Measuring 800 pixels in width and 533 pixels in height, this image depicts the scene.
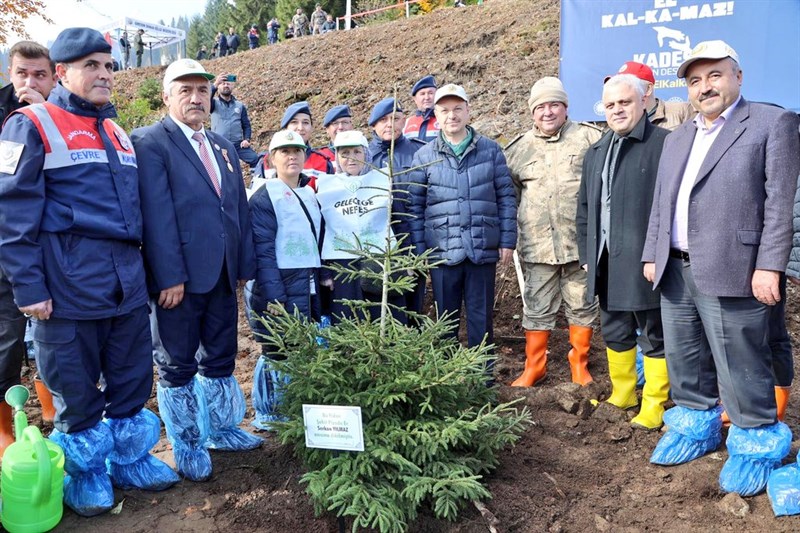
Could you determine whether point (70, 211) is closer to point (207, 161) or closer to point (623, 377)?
point (207, 161)

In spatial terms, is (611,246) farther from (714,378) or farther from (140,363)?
(140,363)

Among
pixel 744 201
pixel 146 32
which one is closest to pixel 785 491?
pixel 744 201

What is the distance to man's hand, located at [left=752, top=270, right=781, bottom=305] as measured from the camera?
305 cm

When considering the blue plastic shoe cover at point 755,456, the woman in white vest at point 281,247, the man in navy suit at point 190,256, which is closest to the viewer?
the blue plastic shoe cover at point 755,456

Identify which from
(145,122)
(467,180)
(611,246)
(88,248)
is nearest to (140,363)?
(88,248)

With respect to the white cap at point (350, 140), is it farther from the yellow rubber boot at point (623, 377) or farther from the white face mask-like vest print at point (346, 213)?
the yellow rubber boot at point (623, 377)

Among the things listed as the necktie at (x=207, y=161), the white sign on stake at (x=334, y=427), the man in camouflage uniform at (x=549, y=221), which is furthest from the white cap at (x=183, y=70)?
the man in camouflage uniform at (x=549, y=221)

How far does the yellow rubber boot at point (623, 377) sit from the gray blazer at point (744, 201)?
3.96 ft

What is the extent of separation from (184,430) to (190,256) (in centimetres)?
107

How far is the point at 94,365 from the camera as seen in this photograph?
325cm

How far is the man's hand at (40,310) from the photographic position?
9.64 ft

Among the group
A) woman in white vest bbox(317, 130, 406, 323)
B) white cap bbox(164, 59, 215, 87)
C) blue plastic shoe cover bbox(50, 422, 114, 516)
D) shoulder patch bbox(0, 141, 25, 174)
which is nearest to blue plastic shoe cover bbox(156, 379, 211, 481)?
blue plastic shoe cover bbox(50, 422, 114, 516)

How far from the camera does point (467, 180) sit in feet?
15.0

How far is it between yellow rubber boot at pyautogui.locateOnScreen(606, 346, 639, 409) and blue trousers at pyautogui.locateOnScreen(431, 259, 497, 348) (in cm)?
99
